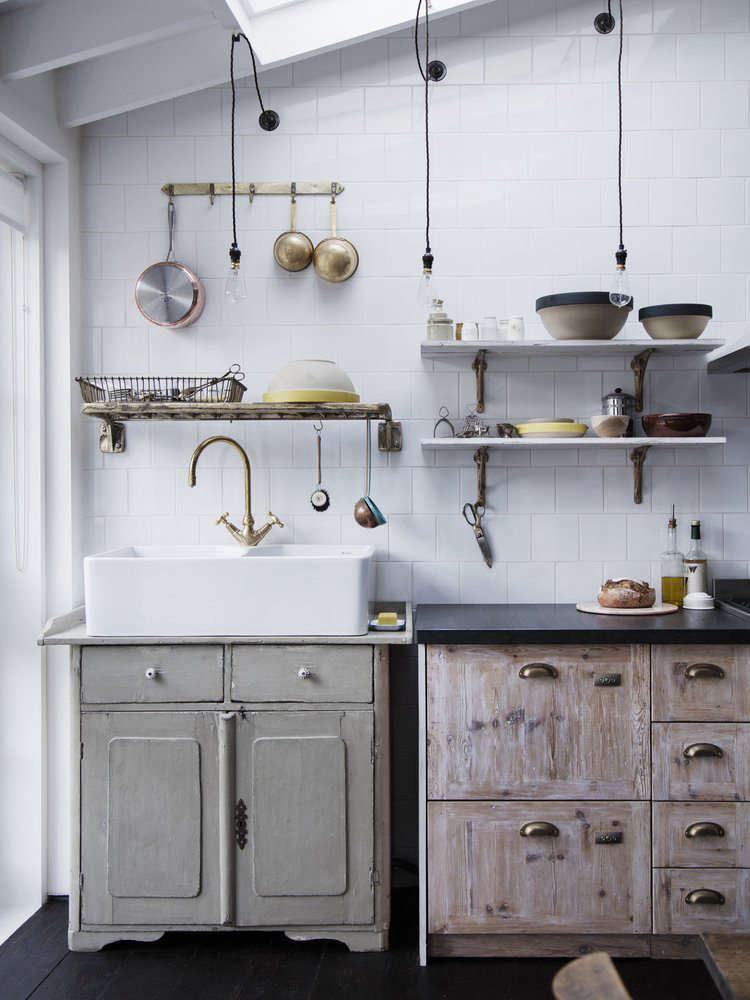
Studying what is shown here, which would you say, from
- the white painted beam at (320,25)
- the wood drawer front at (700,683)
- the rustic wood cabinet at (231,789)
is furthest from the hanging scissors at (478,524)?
the white painted beam at (320,25)

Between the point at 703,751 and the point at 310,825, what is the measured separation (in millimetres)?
1176

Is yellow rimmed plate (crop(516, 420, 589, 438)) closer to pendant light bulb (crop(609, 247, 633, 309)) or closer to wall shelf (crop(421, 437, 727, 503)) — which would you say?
wall shelf (crop(421, 437, 727, 503))

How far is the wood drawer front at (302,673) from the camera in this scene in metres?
2.62

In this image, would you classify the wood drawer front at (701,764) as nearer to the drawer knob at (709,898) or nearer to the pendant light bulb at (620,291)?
the drawer knob at (709,898)

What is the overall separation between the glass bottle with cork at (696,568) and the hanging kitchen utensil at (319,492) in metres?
1.29

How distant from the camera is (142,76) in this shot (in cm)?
302

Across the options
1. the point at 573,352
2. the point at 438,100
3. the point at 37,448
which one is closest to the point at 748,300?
the point at 573,352

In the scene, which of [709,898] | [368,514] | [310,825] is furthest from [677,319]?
[310,825]

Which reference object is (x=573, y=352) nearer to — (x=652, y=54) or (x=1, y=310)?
(x=652, y=54)

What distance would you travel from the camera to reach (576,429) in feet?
9.66

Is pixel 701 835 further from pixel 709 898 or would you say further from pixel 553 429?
pixel 553 429

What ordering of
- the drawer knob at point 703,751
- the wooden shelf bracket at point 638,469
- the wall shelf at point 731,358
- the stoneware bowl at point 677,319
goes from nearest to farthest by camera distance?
1. the drawer knob at point 703,751
2. the wall shelf at point 731,358
3. the stoneware bowl at point 677,319
4. the wooden shelf bracket at point 638,469

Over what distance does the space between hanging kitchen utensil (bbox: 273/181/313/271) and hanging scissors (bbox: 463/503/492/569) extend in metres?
1.06

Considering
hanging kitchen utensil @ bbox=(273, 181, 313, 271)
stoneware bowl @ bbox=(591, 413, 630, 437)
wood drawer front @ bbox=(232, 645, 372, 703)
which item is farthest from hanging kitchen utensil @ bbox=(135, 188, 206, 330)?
stoneware bowl @ bbox=(591, 413, 630, 437)
